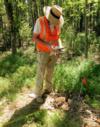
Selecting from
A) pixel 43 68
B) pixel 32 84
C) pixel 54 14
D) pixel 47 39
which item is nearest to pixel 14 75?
pixel 32 84

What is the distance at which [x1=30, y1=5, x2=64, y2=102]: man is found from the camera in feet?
16.9

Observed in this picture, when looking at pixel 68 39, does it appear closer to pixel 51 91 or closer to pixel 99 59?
pixel 99 59

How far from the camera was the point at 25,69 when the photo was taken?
7.86 m

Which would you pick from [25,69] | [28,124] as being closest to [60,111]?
[28,124]

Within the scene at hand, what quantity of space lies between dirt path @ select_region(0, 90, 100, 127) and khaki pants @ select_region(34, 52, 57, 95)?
1.20 ft

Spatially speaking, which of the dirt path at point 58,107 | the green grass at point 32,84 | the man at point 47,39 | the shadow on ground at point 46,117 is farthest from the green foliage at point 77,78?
the shadow on ground at point 46,117

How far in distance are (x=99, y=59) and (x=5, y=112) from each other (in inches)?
219

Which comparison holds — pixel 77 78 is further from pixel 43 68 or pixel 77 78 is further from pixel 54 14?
pixel 54 14

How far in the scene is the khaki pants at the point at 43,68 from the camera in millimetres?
5488

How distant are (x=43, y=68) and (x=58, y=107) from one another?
0.91 m

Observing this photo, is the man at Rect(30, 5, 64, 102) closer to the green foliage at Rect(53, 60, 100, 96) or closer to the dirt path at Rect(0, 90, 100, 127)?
the dirt path at Rect(0, 90, 100, 127)

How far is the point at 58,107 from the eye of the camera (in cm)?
554

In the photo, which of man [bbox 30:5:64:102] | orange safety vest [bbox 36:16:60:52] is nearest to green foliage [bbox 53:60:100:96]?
man [bbox 30:5:64:102]

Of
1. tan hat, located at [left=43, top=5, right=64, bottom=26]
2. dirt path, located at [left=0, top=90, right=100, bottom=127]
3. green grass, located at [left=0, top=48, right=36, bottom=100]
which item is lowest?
dirt path, located at [left=0, top=90, right=100, bottom=127]
